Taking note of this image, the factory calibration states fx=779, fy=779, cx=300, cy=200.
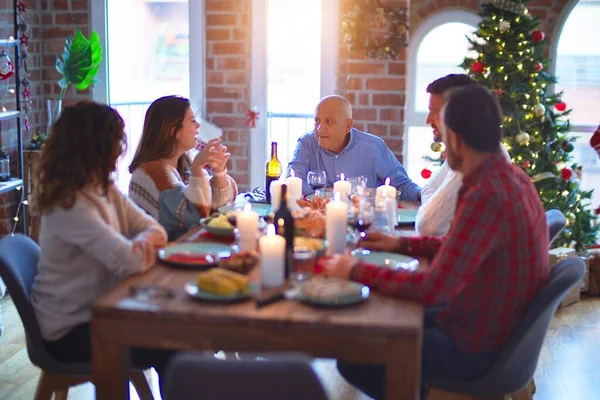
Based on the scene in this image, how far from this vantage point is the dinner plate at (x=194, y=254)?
221 cm

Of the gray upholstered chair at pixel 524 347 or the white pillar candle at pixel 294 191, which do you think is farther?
the white pillar candle at pixel 294 191

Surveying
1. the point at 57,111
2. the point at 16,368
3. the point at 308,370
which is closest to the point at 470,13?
the point at 57,111

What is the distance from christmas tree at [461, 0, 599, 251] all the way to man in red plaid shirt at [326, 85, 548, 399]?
2784 mm

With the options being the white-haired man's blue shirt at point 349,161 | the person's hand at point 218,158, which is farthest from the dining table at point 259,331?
the white-haired man's blue shirt at point 349,161

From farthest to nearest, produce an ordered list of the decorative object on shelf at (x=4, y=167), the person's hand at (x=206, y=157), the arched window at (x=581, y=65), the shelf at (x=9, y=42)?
the arched window at (x=581, y=65) → the decorative object on shelf at (x=4, y=167) → the shelf at (x=9, y=42) → the person's hand at (x=206, y=157)

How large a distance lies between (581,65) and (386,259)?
4.89 metres

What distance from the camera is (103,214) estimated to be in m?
2.22

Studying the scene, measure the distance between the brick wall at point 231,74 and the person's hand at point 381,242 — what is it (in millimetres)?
2661

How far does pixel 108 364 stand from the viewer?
1914 millimetres

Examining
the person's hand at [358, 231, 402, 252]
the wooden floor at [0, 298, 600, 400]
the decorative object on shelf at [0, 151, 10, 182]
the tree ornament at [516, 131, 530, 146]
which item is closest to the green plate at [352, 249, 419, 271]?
the person's hand at [358, 231, 402, 252]

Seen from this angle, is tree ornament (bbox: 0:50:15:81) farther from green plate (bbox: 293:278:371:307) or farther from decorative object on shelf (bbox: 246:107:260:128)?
green plate (bbox: 293:278:371:307)

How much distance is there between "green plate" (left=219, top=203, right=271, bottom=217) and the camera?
3014 millimetres

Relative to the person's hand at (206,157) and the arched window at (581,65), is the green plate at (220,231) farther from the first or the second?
the arched window at (581,65)

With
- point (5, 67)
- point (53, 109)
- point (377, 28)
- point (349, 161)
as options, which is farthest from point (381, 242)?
point (53, 109)
